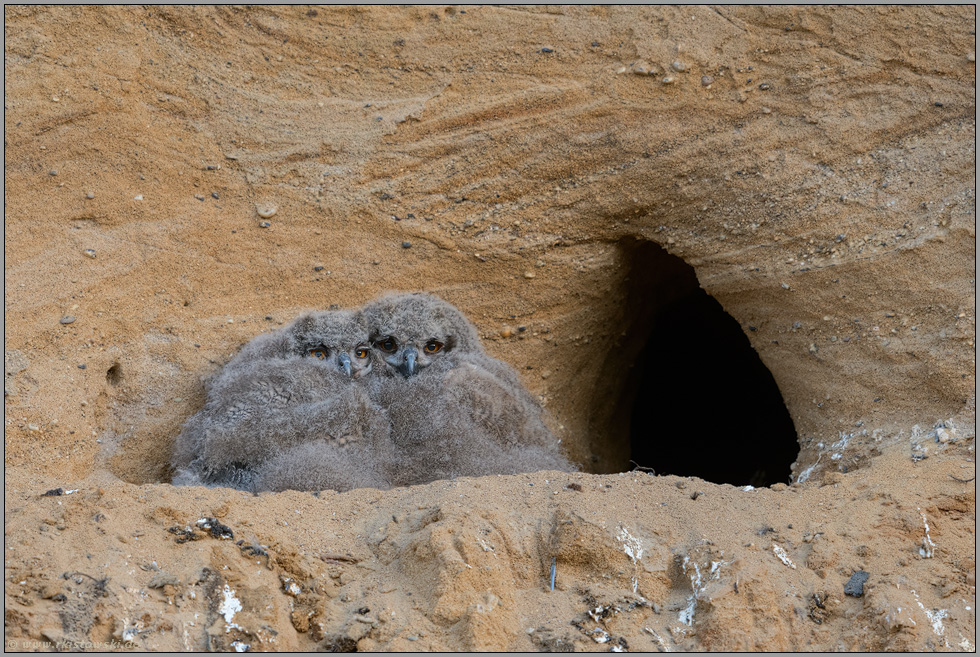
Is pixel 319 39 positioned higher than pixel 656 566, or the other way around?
pixel 319 39

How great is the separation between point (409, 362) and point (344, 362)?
37cm

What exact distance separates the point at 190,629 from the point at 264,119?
11.6ft

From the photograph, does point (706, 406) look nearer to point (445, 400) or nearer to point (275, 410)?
point (445, 400)

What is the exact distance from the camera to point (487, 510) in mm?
3576

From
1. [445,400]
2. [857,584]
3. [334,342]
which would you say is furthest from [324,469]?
[857,584]

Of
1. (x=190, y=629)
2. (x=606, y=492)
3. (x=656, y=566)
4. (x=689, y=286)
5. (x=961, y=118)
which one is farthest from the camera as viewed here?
(x=689, y=286)

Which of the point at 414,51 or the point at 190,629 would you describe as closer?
the point at 190,629

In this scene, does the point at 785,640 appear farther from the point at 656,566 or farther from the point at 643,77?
the point at 643,77

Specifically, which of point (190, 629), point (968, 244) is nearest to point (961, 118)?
point (968, 244)

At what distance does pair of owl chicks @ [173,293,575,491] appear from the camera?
14.8 feet

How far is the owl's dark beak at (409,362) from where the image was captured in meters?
5.20

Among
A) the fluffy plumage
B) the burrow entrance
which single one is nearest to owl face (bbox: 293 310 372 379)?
the fluffy plumage

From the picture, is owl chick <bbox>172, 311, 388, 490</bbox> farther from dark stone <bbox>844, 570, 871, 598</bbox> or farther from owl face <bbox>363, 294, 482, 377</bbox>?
dark stone <bbox>844, 570, 871, 598</bbox>

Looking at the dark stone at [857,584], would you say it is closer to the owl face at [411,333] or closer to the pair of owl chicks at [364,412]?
the pair of owl chicks at [364,412]
